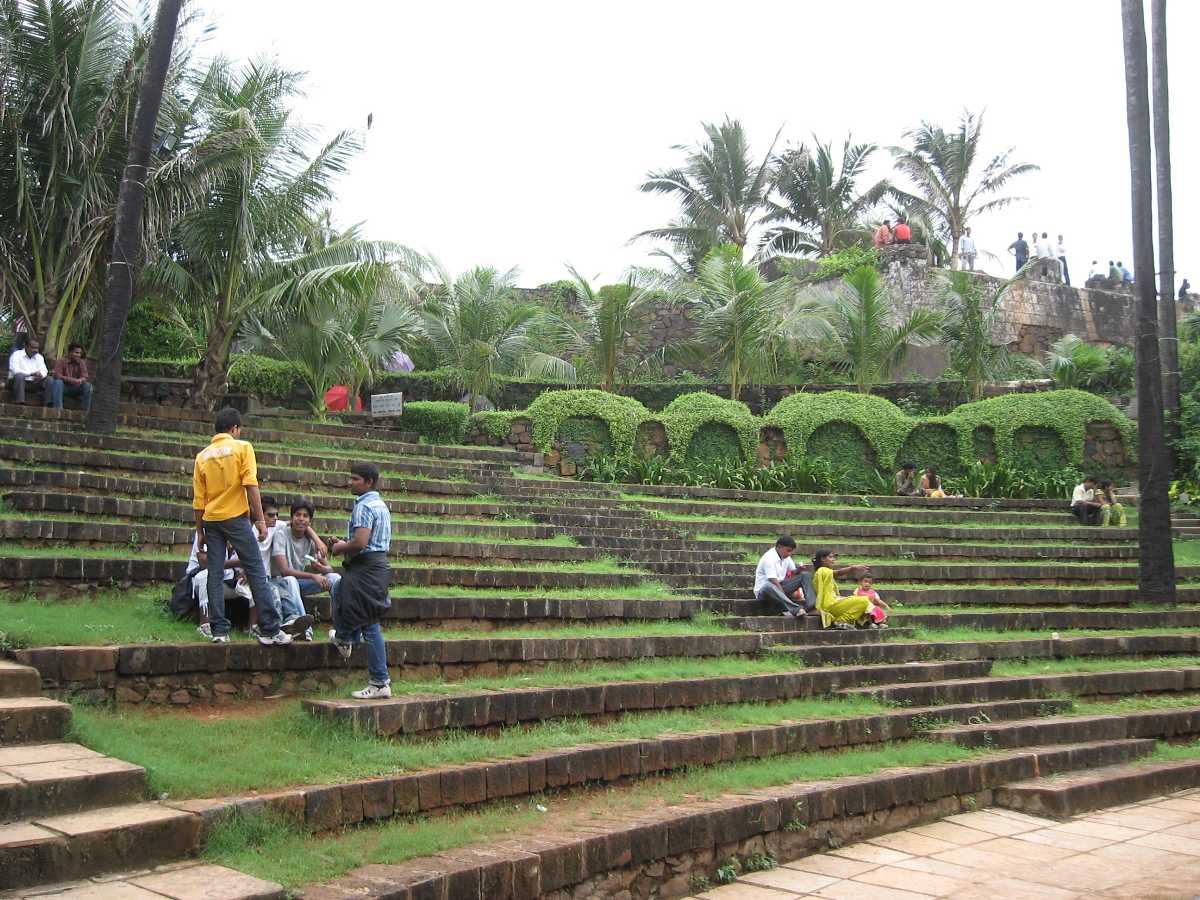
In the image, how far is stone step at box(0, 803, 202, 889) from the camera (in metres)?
3.87

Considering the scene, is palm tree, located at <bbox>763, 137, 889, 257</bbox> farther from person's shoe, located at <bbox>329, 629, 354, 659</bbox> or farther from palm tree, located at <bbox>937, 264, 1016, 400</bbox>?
person's shoe, located at <bbox>329, 629, 354, 659</bbox>

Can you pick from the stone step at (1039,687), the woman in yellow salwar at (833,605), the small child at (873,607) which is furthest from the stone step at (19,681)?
the small child at (873,607)

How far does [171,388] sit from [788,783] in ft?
45.3

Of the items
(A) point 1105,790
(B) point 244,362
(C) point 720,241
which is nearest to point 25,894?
(A) point 1105,790

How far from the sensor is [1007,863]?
5945 mm

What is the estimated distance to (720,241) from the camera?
99.5 feet

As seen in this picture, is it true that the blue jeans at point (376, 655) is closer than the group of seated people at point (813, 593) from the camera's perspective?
Yes

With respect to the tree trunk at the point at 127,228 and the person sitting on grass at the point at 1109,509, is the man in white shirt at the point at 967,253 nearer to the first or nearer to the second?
the person sitting on grass at the point at 1109,509

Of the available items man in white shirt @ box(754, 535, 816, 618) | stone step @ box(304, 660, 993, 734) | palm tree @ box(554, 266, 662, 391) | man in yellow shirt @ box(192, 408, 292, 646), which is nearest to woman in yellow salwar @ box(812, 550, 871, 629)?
man in white shirt @ box(754, 535, 816, 618)

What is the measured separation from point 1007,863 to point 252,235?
1238 centimetres

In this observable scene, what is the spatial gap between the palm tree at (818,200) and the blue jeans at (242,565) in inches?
1046

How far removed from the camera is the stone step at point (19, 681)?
5289 mm

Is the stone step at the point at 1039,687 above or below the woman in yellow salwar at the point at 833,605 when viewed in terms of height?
below

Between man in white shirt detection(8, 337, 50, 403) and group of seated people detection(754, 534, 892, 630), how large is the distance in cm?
878
